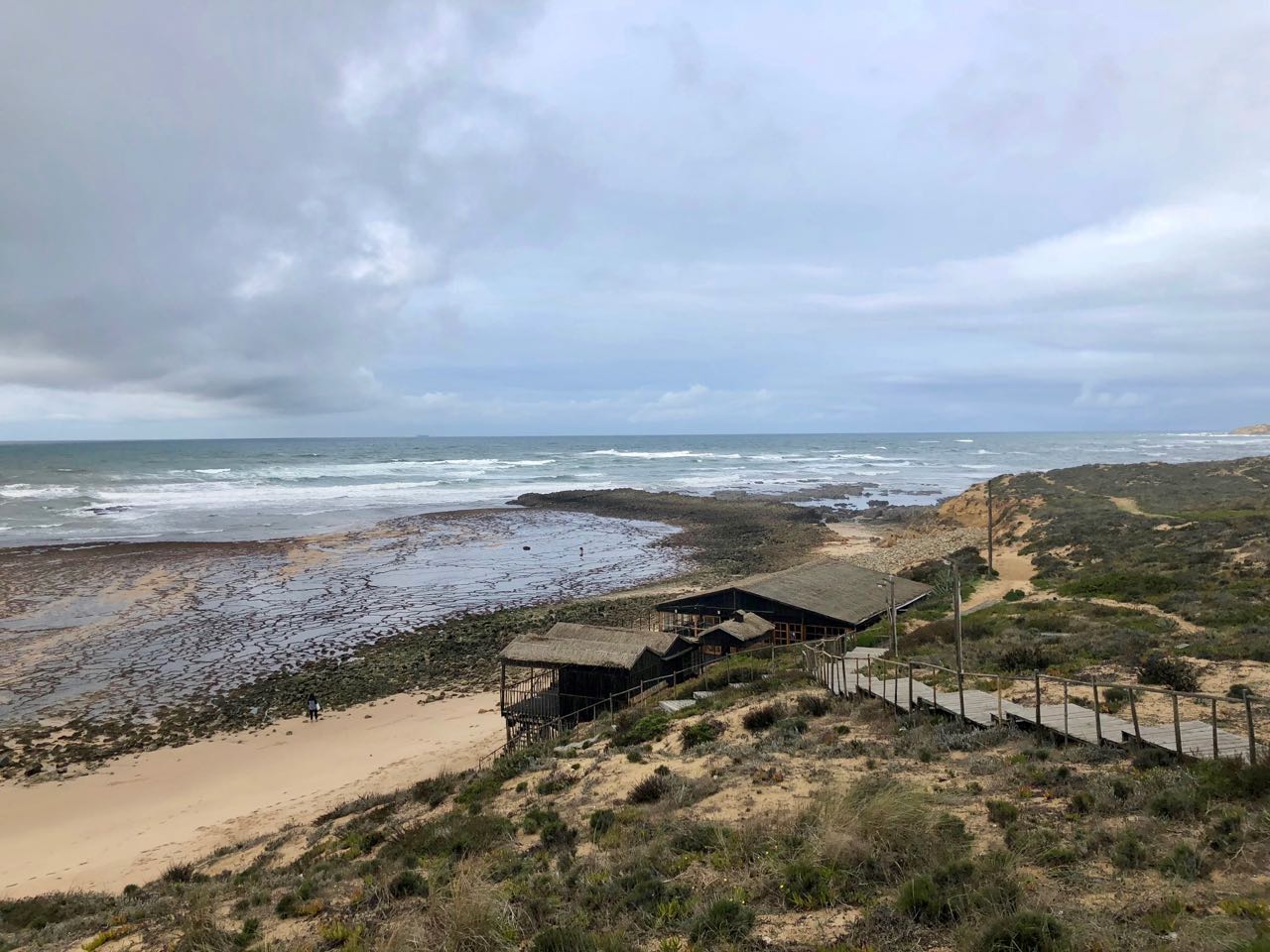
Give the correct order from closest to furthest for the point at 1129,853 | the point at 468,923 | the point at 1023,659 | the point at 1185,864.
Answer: the point at 1185,864
the point at 1129,853
the point at 468,923
the point at 1023,659

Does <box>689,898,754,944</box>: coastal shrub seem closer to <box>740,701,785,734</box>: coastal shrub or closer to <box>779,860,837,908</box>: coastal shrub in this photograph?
<box>779,860,837,908</box>: coastal shrub

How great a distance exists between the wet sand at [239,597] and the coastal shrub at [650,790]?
1929 cm

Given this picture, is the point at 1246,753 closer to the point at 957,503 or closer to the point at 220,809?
the point at 220,809

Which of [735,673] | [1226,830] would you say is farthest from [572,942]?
[735,673]

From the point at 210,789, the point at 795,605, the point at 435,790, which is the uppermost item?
the point at 795,605

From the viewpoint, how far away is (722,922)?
284 inches

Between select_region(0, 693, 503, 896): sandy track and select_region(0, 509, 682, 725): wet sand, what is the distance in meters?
5.02

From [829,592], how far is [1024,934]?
2238cm

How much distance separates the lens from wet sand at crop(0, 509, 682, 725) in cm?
2634

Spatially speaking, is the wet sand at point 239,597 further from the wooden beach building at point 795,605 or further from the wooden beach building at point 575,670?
the wooden beach building at point 795,605

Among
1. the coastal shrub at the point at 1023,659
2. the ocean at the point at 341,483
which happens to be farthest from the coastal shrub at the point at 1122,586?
the ocean at the point at 341,483

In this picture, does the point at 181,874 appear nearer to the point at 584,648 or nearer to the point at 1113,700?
the point at 584,648

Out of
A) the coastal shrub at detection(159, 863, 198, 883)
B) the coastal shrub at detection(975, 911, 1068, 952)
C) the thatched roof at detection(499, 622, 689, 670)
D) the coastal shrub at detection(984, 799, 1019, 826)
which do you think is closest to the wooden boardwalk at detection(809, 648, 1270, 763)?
the coastal shrub at detection(984, 799, 1019, 826)

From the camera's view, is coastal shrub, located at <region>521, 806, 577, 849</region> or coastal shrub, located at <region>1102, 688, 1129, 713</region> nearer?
coastal shrub, located at <region>521, 806, 577, 849</region>
